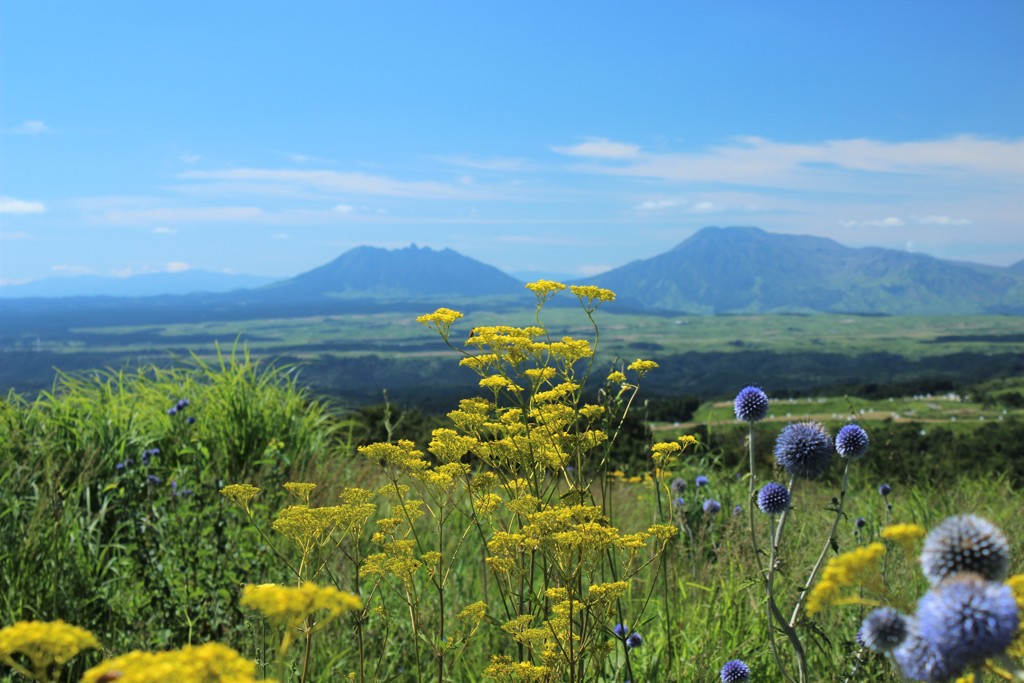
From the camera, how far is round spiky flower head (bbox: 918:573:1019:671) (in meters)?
1.49

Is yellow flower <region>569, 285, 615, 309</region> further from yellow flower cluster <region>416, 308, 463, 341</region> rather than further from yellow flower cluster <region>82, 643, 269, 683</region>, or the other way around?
yellow flower cluster <region>82, 643, 269, 683</region>

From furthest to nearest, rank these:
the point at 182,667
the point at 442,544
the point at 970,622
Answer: the point at 442,544 < the point at 970,622 < the point at 182,667

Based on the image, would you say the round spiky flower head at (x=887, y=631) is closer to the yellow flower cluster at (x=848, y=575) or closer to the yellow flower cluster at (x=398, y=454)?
the yellow flower cluster at (x=848, y=575)

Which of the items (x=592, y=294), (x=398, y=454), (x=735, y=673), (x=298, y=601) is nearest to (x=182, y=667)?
(x=298, y=601)

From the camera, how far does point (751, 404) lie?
12.4 feet

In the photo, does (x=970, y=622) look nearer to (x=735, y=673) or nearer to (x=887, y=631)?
(x=887, y=631)

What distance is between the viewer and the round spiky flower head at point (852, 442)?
3.49 m

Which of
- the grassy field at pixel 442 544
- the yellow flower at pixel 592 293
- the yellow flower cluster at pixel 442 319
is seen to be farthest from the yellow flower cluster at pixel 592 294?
the yellow flower cluster at pixel 442 319

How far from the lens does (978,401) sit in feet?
118

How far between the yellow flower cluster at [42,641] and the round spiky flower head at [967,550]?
1754 mm

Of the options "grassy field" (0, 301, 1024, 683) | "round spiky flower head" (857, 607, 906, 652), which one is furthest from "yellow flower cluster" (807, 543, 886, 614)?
"round spiky flower head" (857, 607, 906, 652)

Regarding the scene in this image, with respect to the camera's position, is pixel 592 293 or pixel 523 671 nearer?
pixel 523 671

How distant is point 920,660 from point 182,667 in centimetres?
142

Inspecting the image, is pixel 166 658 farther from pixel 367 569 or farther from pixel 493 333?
pixel 493 333
